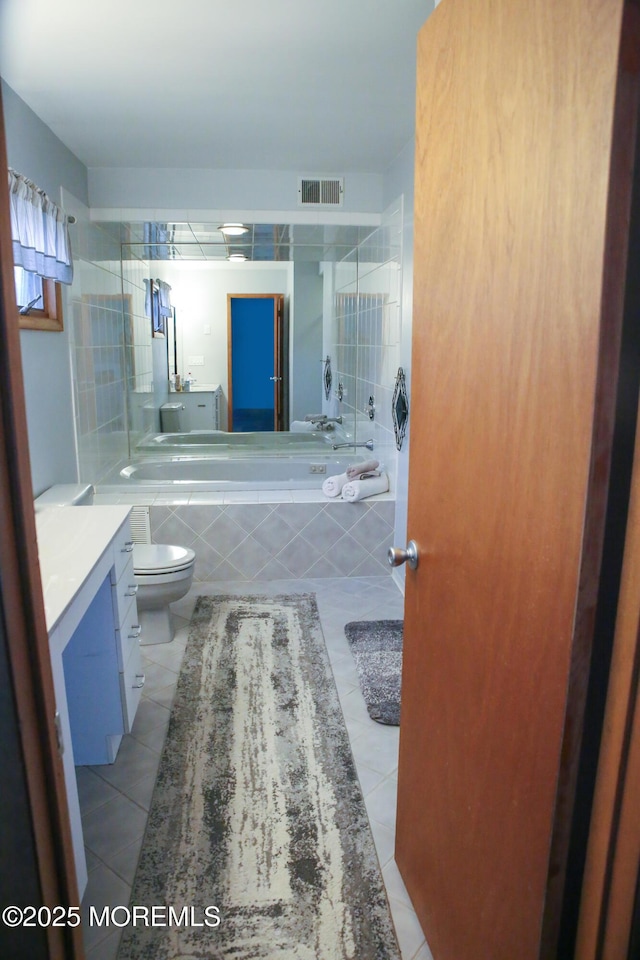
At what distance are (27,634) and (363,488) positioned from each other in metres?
3.14

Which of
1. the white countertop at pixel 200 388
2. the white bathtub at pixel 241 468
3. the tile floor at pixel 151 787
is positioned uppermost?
the white countertop at pixel 200 388

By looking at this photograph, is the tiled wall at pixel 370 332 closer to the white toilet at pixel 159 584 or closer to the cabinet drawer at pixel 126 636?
the white toilet at pixel 159 584

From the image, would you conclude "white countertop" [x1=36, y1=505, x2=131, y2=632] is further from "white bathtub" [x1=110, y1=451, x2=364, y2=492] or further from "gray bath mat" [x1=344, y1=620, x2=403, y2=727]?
"white bathtub" [x1=110, y1=451, x2=364, y2=492]

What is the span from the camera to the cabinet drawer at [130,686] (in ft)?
7.00

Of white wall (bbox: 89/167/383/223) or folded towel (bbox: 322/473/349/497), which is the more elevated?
white wall (bbox: 89/167/383/223)

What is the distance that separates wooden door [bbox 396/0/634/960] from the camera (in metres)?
0.78

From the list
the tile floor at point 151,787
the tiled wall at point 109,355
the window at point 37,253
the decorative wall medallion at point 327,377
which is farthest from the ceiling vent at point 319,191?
the tile floor at point 151,787

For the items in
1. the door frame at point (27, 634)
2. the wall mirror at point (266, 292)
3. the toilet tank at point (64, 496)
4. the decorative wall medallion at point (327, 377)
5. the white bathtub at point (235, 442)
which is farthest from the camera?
the decorative wall medallion at point (327, 377)

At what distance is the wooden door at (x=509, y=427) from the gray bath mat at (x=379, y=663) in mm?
1007

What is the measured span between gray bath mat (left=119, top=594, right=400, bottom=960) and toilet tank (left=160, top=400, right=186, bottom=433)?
2.64 m

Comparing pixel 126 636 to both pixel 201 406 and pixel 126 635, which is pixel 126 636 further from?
pixel 201 406

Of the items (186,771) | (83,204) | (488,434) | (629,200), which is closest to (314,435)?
(83,204)

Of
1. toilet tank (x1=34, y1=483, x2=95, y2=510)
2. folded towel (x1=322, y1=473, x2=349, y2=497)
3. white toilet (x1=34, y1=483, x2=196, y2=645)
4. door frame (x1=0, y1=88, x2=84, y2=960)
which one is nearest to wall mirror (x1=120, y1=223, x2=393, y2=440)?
folded towel (x1=322, y1=473, x2=349, y2=497)

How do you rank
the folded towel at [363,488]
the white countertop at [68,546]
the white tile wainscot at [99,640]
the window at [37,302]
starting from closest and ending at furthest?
the white countertop at [68,546]
the white tile wainscot at [99,640]
the window at [37,302]
the folded towel at [363,488]
